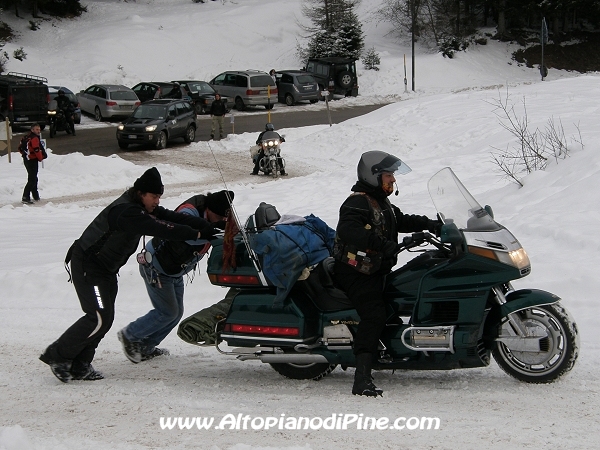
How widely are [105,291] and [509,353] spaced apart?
10.5 ft

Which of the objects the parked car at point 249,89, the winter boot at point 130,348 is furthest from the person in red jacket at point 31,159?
the parked car at point 249,89

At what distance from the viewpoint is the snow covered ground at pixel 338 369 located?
490 cm

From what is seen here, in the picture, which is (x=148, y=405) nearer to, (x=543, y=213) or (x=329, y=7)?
(x=543, y=213)

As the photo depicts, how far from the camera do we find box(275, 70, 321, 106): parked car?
35531mm

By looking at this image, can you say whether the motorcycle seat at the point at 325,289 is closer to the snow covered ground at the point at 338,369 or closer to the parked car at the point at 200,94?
the snow covered ground at the point at 338,369

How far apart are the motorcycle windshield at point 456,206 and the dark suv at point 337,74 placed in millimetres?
32654

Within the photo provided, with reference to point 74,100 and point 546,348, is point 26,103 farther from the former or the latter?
point 546,348

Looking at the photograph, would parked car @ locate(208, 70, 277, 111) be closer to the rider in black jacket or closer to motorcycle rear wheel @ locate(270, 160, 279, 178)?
motorcycle rear wheel @ locate(270, 160, 279, 178)

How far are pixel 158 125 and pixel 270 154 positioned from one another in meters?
6.02

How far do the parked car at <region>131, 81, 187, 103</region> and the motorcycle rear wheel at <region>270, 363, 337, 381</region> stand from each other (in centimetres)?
2713

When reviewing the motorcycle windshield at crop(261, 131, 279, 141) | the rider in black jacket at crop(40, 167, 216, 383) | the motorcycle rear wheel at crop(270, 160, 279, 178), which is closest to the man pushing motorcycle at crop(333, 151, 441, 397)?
the rider in black jacket at crop(40, 167, 216, 383)

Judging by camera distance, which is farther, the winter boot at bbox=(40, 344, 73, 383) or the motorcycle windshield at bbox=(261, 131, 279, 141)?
the motorcycle windshield at bbox=(261, 131, 279, 141)

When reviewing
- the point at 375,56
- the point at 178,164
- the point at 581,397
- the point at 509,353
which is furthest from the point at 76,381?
the point at 375,56

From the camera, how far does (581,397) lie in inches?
209
